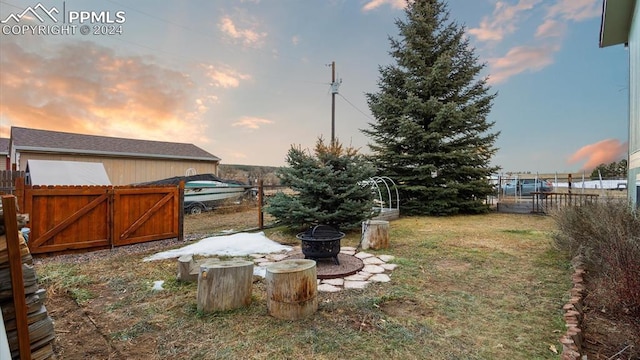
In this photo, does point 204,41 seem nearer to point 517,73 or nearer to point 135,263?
point 135,263

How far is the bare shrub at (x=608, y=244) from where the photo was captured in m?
2.35

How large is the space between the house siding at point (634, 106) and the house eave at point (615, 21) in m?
0.25

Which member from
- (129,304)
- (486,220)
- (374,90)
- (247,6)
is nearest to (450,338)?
(129,304)

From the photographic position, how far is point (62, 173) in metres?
10.3

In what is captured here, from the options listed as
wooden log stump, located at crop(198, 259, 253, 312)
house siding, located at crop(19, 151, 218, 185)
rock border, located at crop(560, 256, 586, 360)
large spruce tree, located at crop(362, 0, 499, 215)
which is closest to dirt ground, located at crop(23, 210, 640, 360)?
rock border, located at crop(560, 256, 586, 360)

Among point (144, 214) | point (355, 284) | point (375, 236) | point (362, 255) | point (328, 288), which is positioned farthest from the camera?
point (144, 214)

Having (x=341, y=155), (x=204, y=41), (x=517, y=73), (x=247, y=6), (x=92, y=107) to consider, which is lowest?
(x=341, y=155)

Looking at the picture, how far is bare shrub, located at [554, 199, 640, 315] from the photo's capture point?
2.35 metres

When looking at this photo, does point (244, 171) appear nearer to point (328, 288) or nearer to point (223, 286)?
point (328, 288)

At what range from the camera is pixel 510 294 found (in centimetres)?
332

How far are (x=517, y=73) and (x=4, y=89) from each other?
16.2 metres

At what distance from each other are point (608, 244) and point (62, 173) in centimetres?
1411

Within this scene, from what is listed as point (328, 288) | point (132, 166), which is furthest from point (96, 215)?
point (132, 166)

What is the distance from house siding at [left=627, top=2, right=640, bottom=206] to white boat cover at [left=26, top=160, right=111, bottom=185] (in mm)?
15030
